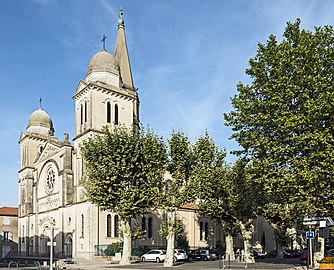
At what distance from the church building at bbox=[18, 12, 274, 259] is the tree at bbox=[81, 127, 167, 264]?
37.7ft

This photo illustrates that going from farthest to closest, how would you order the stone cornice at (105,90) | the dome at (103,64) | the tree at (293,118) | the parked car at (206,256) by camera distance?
the dome at (103,64) → the stone cornice at (105,90) → the parked car at (206,256) → the tree at (293,118)

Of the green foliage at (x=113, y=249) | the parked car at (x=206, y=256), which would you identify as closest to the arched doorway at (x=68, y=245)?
the green foliage at (x=113, y=249)

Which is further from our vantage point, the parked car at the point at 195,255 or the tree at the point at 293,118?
the parked car at the point at 195,255

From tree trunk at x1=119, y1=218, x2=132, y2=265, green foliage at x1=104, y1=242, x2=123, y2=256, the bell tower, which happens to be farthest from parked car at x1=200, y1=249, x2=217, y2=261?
the bell tower

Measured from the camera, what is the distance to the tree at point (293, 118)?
24109 millimetres

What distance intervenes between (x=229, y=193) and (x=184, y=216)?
23.6m

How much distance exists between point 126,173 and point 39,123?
3904cm

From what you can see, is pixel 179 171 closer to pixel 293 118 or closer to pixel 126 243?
pixel 126 243

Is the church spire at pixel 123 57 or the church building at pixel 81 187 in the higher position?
the church spire at pixel 123 57

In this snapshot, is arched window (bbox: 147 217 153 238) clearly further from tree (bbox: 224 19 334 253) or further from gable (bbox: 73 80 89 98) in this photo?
tree (bbox: 224 19 334 253)

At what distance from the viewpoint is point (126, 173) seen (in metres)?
36.9

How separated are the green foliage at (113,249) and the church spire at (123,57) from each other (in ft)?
82.8

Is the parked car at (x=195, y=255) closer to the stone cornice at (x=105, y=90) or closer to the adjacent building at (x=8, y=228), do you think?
the stone cornice at (x=105, y=90)

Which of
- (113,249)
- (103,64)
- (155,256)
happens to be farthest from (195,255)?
(103,64)
